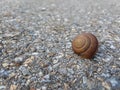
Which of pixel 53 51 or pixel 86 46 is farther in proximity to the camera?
pixel 53 51

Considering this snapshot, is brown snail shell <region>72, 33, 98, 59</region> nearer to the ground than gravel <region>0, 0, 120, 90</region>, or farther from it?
farther from it

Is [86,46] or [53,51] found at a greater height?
[86,46]

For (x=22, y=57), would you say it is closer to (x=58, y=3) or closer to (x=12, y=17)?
(x=12, y=17)

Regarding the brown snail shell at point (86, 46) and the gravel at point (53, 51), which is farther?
the brown snail shell at point (86, 46)

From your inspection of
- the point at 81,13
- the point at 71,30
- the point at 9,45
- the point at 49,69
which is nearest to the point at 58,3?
the point at 81,13

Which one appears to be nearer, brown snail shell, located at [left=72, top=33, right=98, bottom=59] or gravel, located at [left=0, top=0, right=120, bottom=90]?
gravel, located at [left=0, top=0, right=120, bottom=90]
